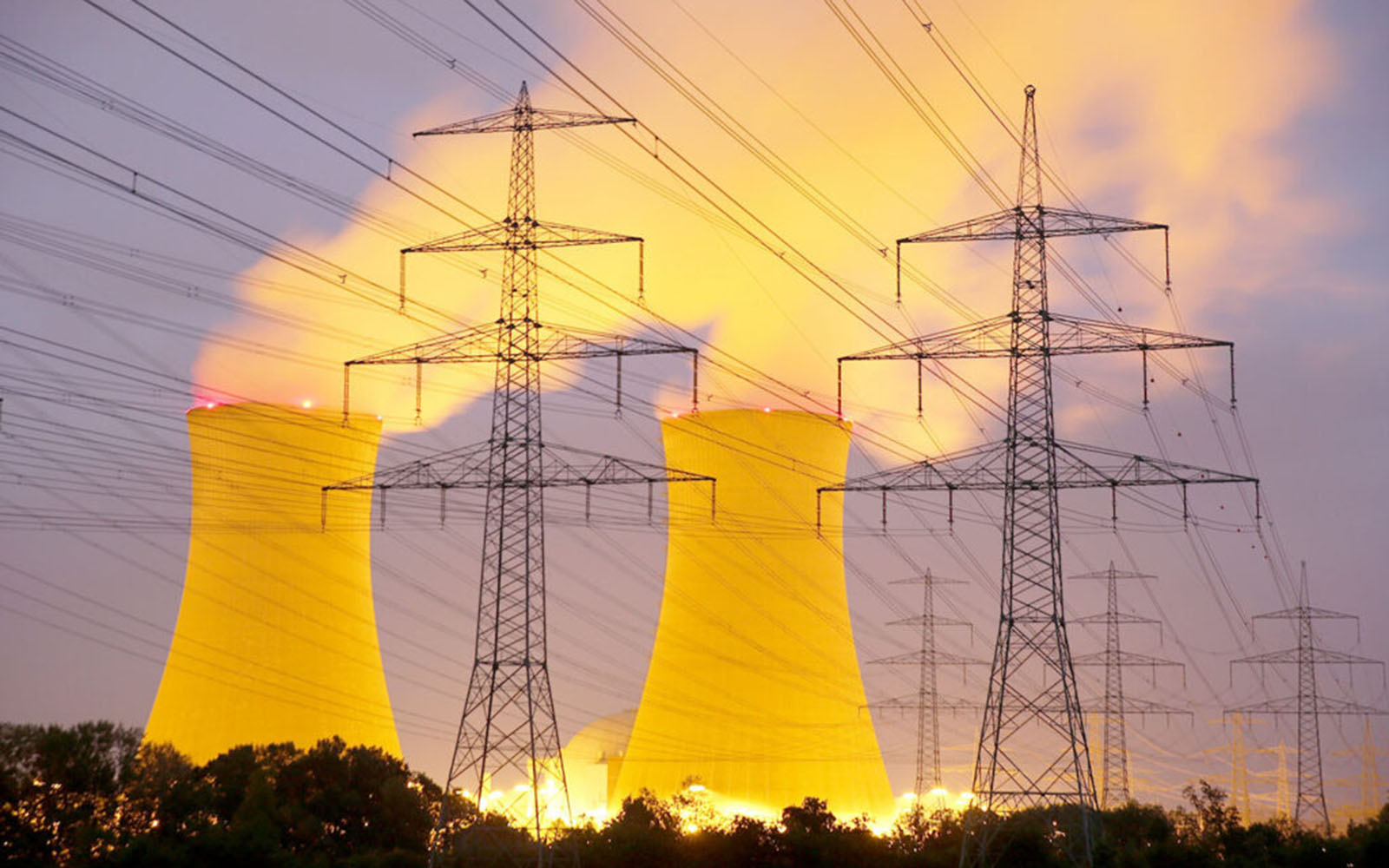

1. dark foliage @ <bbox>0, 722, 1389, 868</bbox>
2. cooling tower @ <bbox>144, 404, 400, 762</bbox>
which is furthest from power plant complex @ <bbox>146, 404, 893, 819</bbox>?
dark foliage @ <bbox>0, 722, 1389, 868</bbox>

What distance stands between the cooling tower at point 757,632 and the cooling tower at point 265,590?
6.21m

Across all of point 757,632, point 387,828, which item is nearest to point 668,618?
point 757,632

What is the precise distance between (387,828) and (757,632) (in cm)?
813

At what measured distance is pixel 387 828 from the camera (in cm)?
3045

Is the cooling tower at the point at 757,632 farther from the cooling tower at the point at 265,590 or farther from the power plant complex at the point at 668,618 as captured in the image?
the cooling tower at the point at 265,590

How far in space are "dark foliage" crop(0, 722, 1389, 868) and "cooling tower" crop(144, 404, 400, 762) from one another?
110cm

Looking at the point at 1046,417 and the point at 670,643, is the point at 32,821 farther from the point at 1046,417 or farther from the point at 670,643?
the point at 1046,417

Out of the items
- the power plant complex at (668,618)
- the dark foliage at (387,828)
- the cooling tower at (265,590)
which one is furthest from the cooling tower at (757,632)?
the cooling tower at (265,590)

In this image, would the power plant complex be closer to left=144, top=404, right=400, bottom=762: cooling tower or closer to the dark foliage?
left=144, top=404, right=400, bottom=762: cooling tower

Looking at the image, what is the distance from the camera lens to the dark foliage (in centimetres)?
2545

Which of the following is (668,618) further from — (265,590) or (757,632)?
(265,590)

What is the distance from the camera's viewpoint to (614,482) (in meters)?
24.8

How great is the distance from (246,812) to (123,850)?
3.91 metres

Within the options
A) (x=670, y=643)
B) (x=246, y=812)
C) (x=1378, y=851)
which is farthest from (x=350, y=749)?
(x=1378, y=851)
